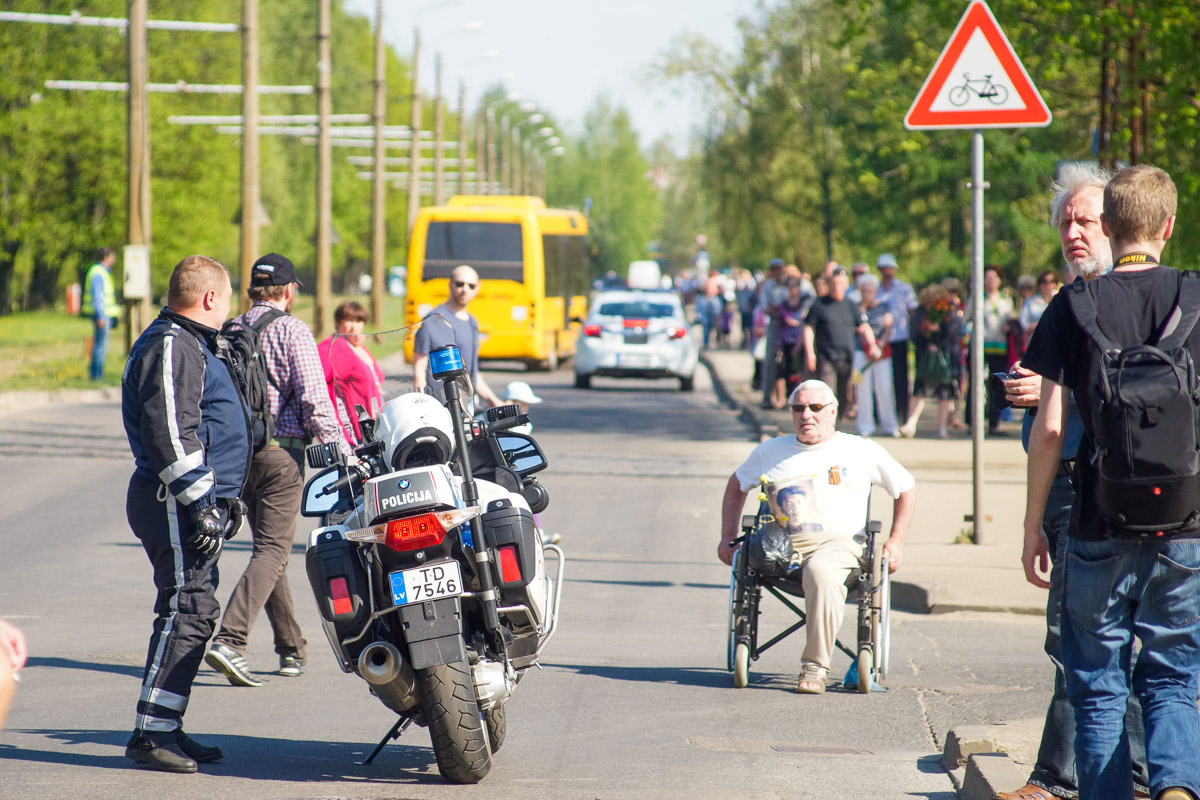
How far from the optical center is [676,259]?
451 ft

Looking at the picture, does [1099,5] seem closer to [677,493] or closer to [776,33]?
[677,493]

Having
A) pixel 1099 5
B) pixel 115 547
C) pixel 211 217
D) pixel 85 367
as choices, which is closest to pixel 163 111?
pixel 211 217

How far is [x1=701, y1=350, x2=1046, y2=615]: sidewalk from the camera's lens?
970 centimetres

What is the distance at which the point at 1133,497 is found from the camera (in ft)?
14.2

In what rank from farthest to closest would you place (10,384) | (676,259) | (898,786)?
(676,259) → (10,384) → (898,786)

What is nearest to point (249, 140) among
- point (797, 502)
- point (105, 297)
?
point (105, 297)

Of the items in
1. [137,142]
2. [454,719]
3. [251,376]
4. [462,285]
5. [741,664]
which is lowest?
[741,664]

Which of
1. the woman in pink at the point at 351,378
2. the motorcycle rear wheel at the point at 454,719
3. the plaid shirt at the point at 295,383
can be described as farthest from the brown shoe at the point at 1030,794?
the woman in pink at the point at 351,378

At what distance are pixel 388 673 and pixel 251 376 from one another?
1.81 meters

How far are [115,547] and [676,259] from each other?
126847 millimetres

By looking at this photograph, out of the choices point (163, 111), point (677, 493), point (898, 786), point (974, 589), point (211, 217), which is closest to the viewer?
point (898, 786)

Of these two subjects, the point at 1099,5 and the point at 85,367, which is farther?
the point at 85,367

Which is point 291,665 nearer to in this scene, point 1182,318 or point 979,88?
point 1182,318

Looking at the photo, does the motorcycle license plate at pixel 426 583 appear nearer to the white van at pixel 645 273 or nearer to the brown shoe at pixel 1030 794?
the brown shoe at pixel 1030 794
